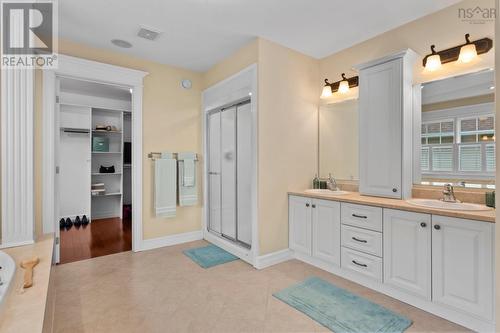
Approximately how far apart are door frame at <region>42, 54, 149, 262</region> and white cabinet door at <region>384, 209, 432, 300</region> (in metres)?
2.89

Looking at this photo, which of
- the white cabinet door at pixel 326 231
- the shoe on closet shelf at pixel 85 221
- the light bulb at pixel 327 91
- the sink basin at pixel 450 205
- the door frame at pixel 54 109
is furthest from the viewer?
the shoe on closet shelf at pixel 85 221

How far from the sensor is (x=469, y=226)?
168 cm

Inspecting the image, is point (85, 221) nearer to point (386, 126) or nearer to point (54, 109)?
point (54, 109)

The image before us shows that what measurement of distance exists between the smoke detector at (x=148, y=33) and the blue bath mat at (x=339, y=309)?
2880 mm

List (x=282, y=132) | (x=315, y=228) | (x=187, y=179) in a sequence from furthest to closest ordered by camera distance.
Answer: (x=187, y=179), (x=282, y=132), (x=315, y=228)

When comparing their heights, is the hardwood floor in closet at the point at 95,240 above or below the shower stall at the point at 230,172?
below

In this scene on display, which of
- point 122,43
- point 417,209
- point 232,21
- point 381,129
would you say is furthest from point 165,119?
point 417,209

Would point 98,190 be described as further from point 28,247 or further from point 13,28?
point 13,28

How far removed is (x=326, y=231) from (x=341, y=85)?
1.75 meters

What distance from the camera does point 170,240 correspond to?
3.54 metres

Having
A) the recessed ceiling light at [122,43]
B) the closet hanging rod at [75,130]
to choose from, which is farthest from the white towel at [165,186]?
the closet hanging rod at [75,130]

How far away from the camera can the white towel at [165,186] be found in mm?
3414

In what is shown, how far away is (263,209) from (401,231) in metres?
1.35

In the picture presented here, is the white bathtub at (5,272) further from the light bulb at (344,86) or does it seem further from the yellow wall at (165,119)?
the light bulb at (344,86)
